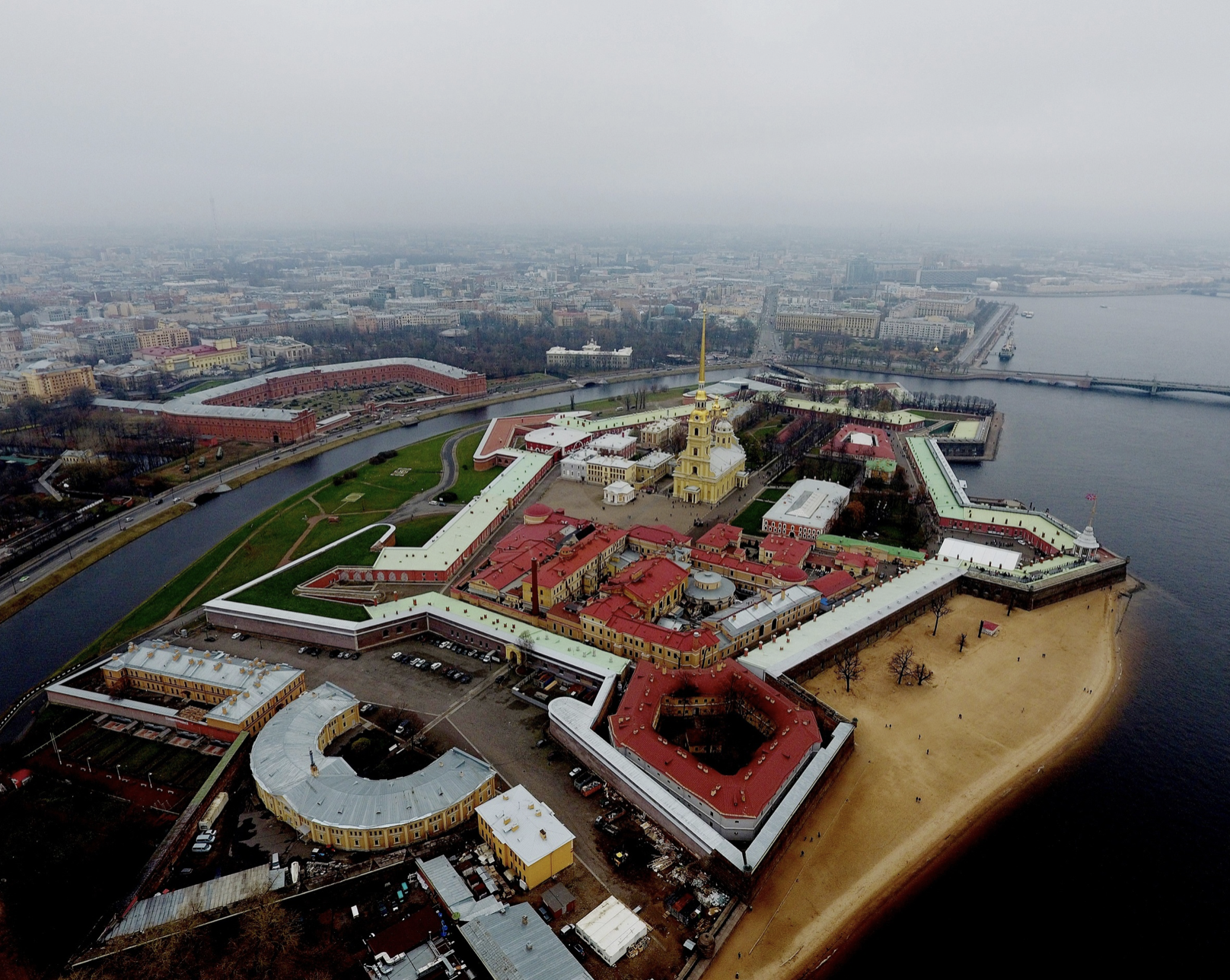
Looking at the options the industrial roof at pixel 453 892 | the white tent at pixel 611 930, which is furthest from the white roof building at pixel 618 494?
the white tent at pixel 611 930

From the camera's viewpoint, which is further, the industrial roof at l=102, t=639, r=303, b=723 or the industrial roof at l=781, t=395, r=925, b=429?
the industrial roof at l=781, t=395, r=925, b=429

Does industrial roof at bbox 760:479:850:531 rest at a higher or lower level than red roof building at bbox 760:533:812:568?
lower

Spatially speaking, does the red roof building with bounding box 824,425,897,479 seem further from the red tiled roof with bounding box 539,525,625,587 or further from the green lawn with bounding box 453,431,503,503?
the green lawn with bounding box 453,431,503,503

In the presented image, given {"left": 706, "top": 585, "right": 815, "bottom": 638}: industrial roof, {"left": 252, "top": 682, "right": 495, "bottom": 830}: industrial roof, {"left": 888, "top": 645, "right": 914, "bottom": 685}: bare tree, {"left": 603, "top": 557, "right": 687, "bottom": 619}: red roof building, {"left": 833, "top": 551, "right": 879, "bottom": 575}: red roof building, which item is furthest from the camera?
{"left": 833, "top": 551, "right": 879, "bottom": 575}: red roof building

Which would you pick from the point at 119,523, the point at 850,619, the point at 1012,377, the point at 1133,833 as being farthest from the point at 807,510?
the point at 1012,377

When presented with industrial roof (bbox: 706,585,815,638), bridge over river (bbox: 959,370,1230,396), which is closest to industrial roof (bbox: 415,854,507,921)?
industrial roof (bbox: 706,585,815,638)

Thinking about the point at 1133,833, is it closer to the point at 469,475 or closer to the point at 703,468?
the point at 703,468

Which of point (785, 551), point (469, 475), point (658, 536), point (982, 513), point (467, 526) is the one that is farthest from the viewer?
point (469, 475)
